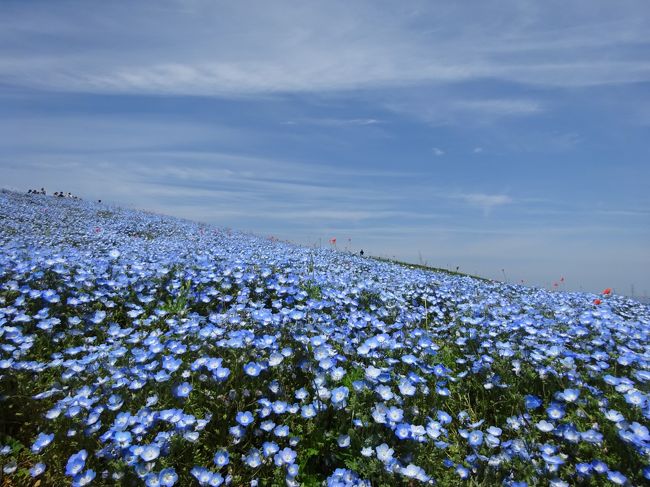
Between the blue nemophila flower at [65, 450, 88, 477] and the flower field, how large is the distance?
0.01 metres

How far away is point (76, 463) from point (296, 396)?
1425 millimetres

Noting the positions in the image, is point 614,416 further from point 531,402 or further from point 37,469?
point 37,469

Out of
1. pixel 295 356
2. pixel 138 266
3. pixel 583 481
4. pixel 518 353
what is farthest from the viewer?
pixel 138 266

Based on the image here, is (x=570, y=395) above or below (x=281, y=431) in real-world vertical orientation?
above

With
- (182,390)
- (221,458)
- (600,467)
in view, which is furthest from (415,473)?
(182,390)

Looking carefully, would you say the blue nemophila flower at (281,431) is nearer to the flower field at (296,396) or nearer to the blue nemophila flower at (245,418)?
the flower field at (296,396)

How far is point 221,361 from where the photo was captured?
10.7 ft

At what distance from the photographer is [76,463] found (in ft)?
8.31

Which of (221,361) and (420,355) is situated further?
(420,355)

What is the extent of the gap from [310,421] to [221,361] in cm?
83

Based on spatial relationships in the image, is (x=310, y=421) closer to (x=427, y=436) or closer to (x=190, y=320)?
(x=427, y=436)

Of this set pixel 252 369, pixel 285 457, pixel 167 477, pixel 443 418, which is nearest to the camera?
pixel 167 477

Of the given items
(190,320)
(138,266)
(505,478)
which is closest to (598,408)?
(505,478)

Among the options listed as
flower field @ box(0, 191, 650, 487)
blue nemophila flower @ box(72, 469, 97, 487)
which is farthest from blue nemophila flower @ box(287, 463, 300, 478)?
blue nemophila flower @ box(72, 469, 97, 487)
